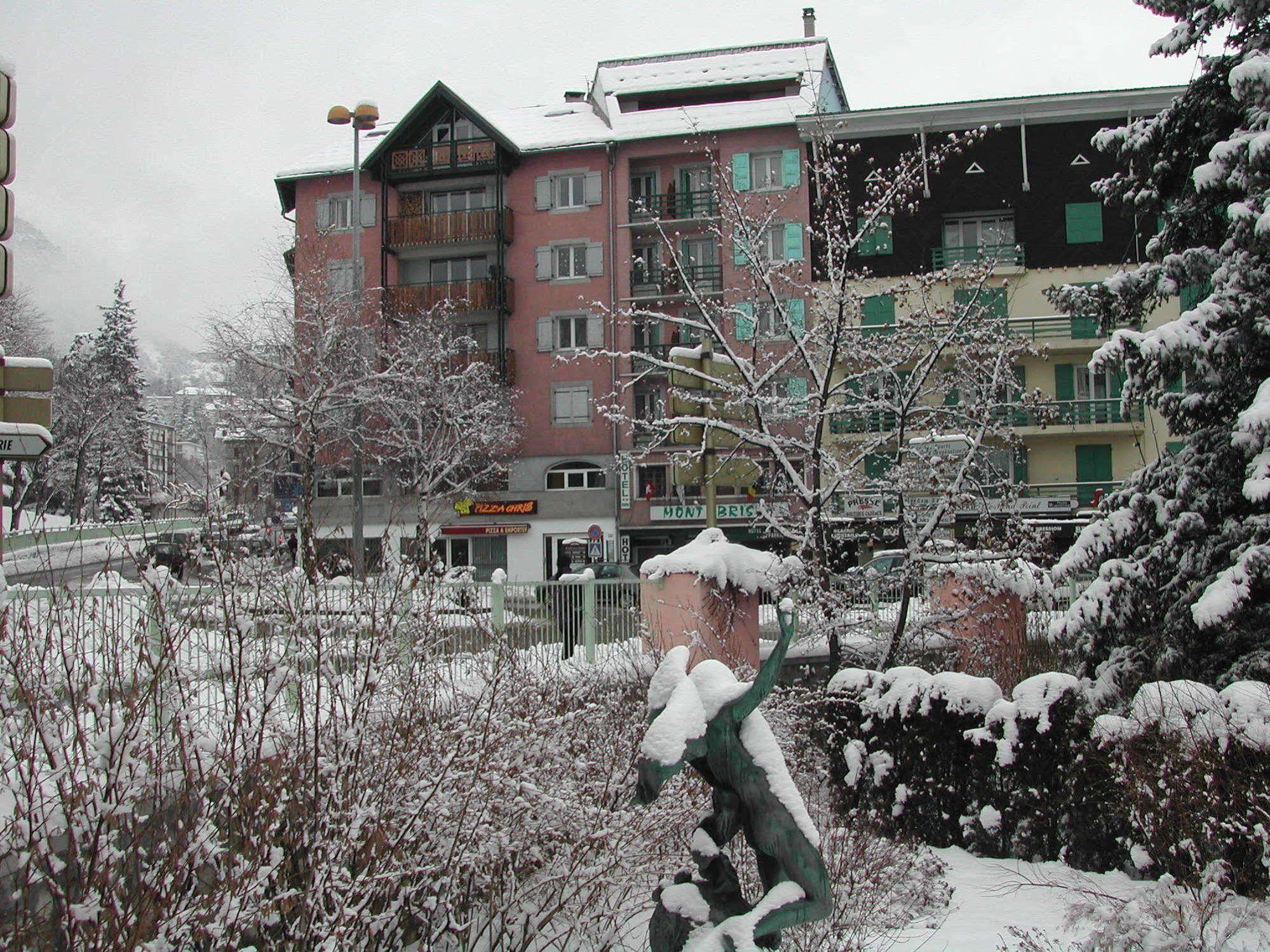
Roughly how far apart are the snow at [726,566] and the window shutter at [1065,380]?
88.5 ft

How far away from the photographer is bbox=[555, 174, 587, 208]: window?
40.2 m

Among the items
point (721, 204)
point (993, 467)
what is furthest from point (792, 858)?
point (721, 204)

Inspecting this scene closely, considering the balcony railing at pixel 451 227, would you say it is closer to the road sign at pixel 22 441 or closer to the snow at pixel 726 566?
the snow at pixel 726 566

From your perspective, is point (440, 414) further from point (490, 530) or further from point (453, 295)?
point (453, 295)

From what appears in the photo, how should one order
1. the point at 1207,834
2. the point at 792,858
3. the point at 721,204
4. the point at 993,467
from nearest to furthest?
the point at 792,858 → the point at 1207,834 → the point at 993,467 → the point at 721,204

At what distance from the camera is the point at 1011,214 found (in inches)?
1443

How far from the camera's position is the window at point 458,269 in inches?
1619

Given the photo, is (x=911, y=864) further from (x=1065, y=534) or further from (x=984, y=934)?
(x=1065, y=534)

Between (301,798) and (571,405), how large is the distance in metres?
34.9

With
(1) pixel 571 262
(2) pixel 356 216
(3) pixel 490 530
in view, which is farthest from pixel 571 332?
(2) pixel 356 216

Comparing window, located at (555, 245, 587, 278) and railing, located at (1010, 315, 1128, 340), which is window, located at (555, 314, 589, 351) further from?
railing, located at (1010, 315, 1128, 340)

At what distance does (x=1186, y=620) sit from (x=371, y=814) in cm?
718

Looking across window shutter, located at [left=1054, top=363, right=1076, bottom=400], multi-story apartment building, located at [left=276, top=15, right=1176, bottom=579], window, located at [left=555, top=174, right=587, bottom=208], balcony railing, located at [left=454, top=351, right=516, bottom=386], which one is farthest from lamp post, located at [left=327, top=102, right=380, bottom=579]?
window shutter, located at [left=1054, top=363, right=1076, bottom=400]

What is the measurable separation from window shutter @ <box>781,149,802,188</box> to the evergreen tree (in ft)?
90.9
